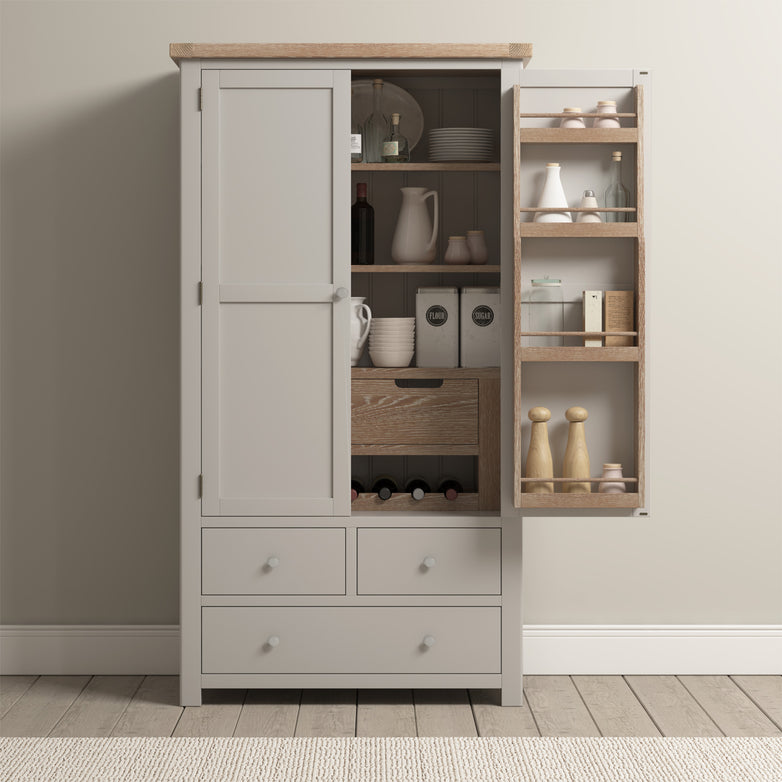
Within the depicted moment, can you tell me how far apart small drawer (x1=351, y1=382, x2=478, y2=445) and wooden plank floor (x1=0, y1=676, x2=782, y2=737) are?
2.60ft

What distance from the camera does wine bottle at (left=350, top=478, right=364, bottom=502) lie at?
8.91 ft

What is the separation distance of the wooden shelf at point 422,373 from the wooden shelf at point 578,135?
67 cm

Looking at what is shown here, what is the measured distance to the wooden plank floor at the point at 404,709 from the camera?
254 cm

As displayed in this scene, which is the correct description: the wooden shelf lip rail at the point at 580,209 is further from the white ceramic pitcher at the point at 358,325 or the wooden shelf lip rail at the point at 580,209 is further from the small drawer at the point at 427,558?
the small drawer at the point at 427,558

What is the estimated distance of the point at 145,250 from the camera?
2.98m

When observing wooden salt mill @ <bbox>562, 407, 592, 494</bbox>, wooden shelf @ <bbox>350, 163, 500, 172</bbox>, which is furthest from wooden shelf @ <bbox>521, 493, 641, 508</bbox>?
wooden shelf @ <bbox>350, 163, 500, 172</bbox>

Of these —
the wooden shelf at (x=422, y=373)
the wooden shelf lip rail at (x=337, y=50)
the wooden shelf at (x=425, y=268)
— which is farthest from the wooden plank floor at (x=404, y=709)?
the wooden shelf lip rail at (x=337, y=50)

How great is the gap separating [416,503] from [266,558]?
1.56 ft

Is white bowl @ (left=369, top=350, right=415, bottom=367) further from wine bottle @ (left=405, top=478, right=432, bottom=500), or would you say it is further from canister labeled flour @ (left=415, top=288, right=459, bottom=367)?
wine bottle @ (left=405, top=478, right=432, bottom=500)

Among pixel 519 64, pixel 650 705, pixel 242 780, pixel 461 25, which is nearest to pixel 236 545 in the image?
pixel 242 780

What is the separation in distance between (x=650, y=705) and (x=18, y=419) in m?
2.21

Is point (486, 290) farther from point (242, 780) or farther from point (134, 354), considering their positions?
point (242, 780)

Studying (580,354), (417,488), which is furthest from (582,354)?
(417,488)

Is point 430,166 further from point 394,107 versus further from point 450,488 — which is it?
point 450,488
